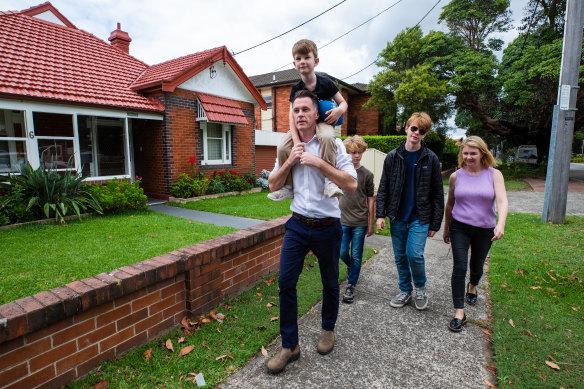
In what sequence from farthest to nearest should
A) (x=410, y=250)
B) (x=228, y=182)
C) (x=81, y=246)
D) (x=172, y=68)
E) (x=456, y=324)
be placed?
(x=228, y=182)
(x=172, y=68)
(x=81, y=246)
(x=410, y=250)
(x=456, y=324)

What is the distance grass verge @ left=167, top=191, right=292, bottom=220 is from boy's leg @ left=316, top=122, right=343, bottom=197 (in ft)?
15.7

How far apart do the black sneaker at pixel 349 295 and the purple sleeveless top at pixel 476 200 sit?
1316 mm

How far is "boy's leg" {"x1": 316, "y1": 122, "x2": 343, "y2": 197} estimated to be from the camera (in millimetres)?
2232

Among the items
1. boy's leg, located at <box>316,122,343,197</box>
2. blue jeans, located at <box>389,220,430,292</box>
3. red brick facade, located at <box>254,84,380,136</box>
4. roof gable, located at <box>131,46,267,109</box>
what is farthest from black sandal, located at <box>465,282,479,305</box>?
red brick facade, located at <box>254,84,380,136</box>

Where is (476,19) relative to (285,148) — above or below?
above

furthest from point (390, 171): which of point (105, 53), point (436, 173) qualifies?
point (105, 53)

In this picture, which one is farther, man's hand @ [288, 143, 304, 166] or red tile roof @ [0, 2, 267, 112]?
red tile roof @ [0, 2, 267, 112]

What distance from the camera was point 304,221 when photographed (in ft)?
7.76

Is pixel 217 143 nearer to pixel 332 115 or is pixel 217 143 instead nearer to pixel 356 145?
pixel 356 145

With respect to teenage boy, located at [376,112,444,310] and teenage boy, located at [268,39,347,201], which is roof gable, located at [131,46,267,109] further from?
teenage boy, located at [376,112,444,310]

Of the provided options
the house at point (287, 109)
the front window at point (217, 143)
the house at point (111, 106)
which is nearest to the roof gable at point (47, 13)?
the house at point (111, 106)

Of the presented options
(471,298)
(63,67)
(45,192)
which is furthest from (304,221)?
(63,67)

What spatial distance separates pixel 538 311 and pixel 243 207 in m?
6.41

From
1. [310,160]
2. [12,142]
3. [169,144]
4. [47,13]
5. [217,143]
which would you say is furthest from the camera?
[47,13]
